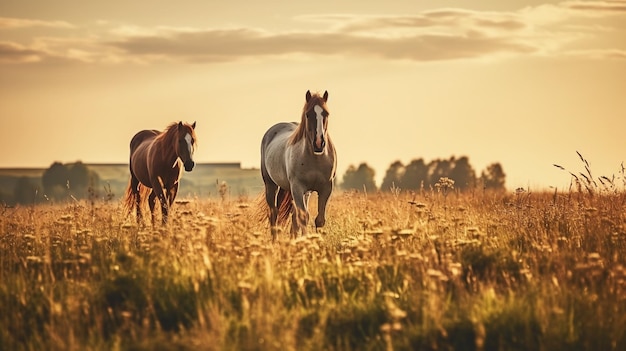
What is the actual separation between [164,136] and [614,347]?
40.0 ft

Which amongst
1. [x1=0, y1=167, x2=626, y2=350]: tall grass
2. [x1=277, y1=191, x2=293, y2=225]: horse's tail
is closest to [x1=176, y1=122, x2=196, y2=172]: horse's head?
[x1=277, y1=191, x2=293, y2=225]: horse's tail

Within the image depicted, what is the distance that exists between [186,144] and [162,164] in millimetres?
1054

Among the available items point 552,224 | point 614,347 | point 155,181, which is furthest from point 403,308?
point 155,181

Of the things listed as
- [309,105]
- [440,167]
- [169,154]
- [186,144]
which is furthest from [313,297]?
[440,167]

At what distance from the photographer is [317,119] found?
1380 cm

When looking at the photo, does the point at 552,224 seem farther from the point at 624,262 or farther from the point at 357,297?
the point at 357,297

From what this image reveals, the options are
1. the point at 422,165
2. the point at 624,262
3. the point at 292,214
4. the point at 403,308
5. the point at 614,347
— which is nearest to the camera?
the point at 614,347

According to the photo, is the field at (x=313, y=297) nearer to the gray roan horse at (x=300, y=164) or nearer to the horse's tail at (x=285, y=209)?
the gray roan horse at (x=300, y=164)

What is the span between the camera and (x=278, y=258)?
33.0 ft

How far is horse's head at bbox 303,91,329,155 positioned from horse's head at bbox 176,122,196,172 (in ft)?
12.8

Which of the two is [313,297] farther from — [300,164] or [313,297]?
[300,164]

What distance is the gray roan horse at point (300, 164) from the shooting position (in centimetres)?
1395

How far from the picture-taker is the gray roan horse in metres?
14.0

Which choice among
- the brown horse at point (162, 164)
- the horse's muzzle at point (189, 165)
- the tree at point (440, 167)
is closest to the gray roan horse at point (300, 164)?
the horse's muzzle at point (189, 165)
